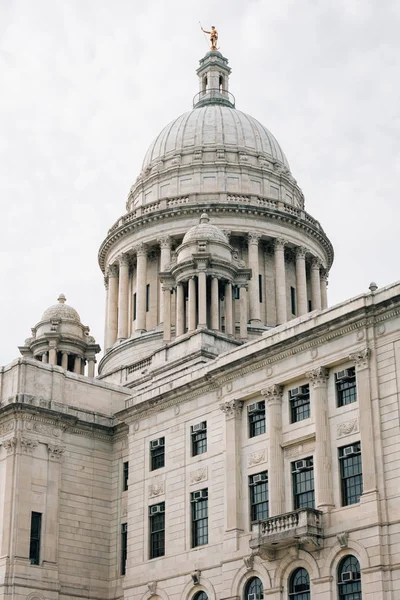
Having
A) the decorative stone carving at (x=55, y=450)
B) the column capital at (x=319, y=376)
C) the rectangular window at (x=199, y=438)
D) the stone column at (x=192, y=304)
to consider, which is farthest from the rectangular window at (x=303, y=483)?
the stone column at (x=192, y=304)

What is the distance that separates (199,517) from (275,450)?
20.6ft

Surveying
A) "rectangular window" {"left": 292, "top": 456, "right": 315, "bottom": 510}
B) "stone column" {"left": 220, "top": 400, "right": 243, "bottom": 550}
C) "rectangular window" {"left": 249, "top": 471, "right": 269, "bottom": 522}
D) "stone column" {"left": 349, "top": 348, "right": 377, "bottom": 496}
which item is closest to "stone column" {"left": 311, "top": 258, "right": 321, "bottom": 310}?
"stone column" {"left": 220, "top": 400, "right": 243, "bottom": 550}

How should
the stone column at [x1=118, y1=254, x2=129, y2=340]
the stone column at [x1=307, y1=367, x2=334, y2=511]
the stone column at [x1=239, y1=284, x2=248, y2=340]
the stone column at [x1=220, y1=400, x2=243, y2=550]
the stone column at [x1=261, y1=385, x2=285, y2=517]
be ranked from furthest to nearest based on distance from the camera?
the stone column at [x1=118, y1=254, x2=129, y2=340]
the stone column at [x1=239, y1=284, x2=248, y2=340]
the stone column at [x1=220, y1=400, x2=243, y2=550]
the stone column at [x1=261, y1=385, x2=285, y2=517]
the stone column at [x1=307, y1=367, x2=334, y2=511]

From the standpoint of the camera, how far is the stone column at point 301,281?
7975 centimetres

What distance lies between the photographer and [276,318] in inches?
3073

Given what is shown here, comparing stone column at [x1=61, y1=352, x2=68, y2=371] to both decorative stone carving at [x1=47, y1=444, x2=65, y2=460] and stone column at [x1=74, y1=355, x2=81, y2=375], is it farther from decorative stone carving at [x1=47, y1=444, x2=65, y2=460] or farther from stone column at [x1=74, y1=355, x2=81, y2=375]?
decorative stone carving at [x1=47, y1=444, x2=65, y2=460]

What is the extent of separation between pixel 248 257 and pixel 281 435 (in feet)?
106

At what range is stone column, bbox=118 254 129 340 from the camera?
79875 millimetres

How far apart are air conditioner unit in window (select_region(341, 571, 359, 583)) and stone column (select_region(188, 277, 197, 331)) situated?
1005 inches

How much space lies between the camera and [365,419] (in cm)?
4303

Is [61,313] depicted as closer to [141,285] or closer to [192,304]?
[141,285]

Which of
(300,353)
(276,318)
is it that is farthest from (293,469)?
(276,318)

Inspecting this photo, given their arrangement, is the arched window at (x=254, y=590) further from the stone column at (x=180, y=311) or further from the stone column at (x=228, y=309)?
the stone column at (x=180, y=311)

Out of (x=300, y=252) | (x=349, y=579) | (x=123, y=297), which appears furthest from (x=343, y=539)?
(x=123, y=297)
